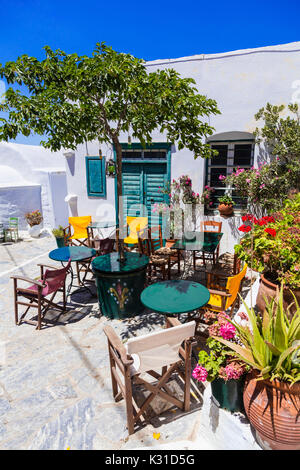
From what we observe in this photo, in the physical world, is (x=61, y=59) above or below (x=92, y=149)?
above

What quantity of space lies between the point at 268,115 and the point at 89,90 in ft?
15.9

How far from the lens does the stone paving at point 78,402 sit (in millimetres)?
2637

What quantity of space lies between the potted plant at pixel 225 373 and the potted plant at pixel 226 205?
5.38 meters

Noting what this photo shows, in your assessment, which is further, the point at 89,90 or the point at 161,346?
the point at 89,90

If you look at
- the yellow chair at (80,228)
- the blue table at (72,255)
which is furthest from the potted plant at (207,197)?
the blue table at (72,255)

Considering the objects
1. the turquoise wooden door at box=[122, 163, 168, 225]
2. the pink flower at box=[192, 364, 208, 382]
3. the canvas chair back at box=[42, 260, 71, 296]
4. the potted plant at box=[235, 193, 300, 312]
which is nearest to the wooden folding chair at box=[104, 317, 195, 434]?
the pink flower at box=[192, 364, 208, 382]

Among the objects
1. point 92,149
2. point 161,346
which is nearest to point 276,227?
point 161,346

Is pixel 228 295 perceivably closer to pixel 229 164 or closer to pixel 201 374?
pixel 201 374

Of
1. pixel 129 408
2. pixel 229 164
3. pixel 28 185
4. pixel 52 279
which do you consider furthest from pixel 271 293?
pixel 28 185

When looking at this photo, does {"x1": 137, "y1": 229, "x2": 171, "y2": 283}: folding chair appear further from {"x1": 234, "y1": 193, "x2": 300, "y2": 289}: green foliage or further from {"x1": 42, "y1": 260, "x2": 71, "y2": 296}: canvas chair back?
{"x1": 234, "y1": 193, "x2": 300, "y2": 289}: green foliage

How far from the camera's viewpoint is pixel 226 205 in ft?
25.1

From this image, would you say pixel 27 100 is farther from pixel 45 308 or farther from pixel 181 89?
pixel 45 308

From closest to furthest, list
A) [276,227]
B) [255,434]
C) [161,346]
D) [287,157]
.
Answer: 1. [255,434]
2. [161,346]
3. [276,227]
4. [287,157]

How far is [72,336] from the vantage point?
179 inches
